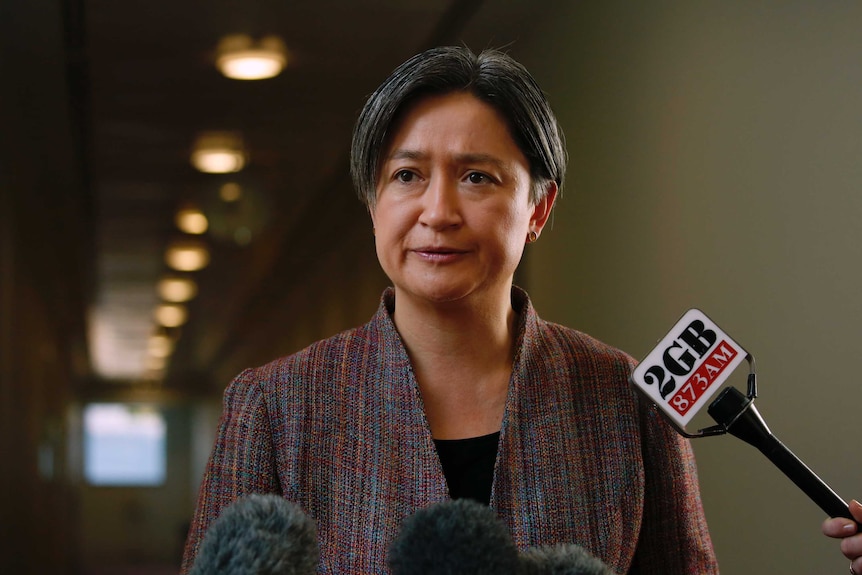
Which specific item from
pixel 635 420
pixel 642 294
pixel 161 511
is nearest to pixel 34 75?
pixel 161 511

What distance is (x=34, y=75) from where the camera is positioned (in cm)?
261

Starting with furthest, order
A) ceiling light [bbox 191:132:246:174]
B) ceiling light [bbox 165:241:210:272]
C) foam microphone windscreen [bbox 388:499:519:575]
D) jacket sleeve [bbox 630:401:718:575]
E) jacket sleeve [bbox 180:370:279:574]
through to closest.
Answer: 1. ceiling light [bbox 165:241:210:272]
2. ceiling light [bbox 191:132:246:174]
3. jacket sleeve [bbox 630:401:718:575]
4. jacket sleeve [bbox 180:370:279:574]
5. foam microphone windscreen [bbox 388:499:519:575]

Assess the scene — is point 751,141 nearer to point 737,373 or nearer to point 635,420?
point 737,373

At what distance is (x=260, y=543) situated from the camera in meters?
0.59

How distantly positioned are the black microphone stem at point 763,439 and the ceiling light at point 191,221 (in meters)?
2.11

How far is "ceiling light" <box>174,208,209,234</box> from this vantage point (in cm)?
285

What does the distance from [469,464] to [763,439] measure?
32 centimetres

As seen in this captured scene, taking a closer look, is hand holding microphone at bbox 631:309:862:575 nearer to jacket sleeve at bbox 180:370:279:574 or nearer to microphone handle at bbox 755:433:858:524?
microphone handle at bbox 755:433:858:524

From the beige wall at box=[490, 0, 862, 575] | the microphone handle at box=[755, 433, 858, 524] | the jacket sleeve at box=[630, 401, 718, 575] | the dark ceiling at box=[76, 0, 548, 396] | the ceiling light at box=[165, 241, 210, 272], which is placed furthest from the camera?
the ceiling light at box=[165, 241, 210, 272]

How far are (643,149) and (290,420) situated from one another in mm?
1401

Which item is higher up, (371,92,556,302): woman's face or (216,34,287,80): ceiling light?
(216,34,287,80): ceiling light

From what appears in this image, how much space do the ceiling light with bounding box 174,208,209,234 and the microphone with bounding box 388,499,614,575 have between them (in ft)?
7.70

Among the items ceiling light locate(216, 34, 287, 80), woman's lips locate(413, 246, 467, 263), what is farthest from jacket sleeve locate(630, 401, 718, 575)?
ceiling light locate(216, 34, 287, 80)

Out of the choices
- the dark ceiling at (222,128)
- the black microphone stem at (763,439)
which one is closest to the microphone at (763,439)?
the black microphone stem at (763,439)
